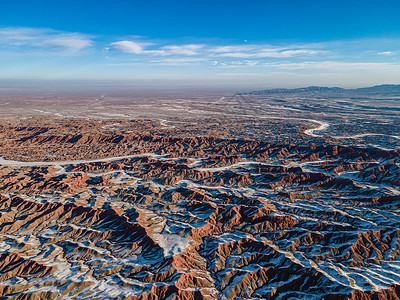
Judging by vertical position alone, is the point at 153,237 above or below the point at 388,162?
below

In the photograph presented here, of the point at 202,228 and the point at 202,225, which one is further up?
the point at 202,228

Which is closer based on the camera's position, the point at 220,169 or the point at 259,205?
the point at 259,205

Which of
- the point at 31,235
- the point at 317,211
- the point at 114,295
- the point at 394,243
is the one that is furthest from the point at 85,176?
the point at 394,243

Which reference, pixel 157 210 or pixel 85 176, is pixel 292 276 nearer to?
pixel 157 210

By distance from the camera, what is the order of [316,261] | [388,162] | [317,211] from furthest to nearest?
[388,162], [317,211], [316,261]

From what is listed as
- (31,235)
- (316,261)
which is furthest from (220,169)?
(31,235)

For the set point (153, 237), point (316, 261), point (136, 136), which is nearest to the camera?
point (316, 261)

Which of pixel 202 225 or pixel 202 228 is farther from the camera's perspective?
pixel 202 225
